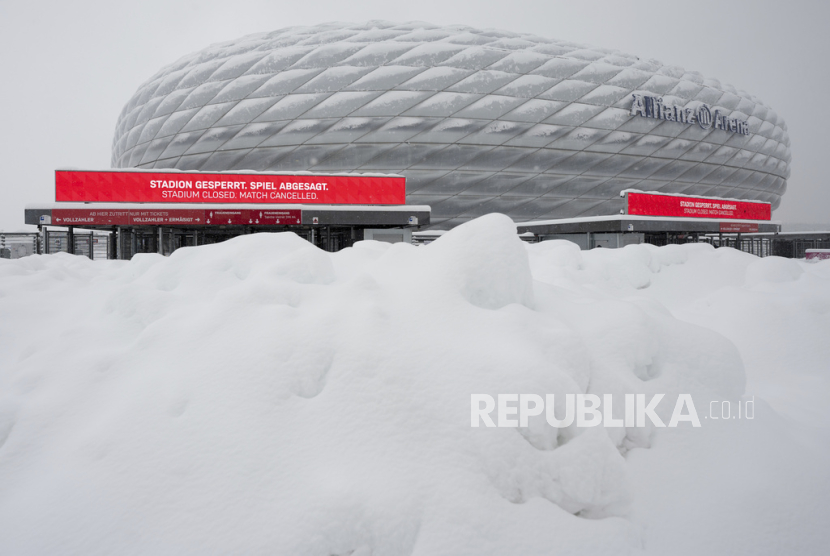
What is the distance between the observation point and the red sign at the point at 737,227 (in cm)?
2009

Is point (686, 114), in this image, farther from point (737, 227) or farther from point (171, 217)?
point (171, 217)

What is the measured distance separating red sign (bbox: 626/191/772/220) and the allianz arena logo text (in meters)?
4.74

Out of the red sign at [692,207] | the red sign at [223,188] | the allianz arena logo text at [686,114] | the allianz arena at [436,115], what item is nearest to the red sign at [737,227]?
the red sign at [692,207]

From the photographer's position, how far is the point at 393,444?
1646mm

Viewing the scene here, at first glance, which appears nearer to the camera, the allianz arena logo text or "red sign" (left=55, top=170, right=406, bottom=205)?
"red sign" (left=55, top=170, right=406, bottom=205)

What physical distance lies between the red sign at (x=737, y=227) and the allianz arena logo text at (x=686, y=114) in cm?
575

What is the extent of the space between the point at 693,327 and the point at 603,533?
5.37 ft

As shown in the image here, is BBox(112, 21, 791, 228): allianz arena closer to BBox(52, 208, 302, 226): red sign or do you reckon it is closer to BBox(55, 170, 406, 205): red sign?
BBox(55, 170, 406, 205): red sign

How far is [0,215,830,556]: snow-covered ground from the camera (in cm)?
146

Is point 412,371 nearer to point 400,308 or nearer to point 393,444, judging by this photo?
point 393,444

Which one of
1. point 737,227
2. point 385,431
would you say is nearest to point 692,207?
point 737,227

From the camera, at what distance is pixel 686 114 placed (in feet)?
73.6

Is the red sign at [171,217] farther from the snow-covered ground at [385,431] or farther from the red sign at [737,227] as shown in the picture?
the red sign at [737,227]

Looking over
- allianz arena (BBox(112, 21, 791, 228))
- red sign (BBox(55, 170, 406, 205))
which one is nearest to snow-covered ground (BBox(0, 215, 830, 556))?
red sign (BBox(55, 170, 406, 205))
